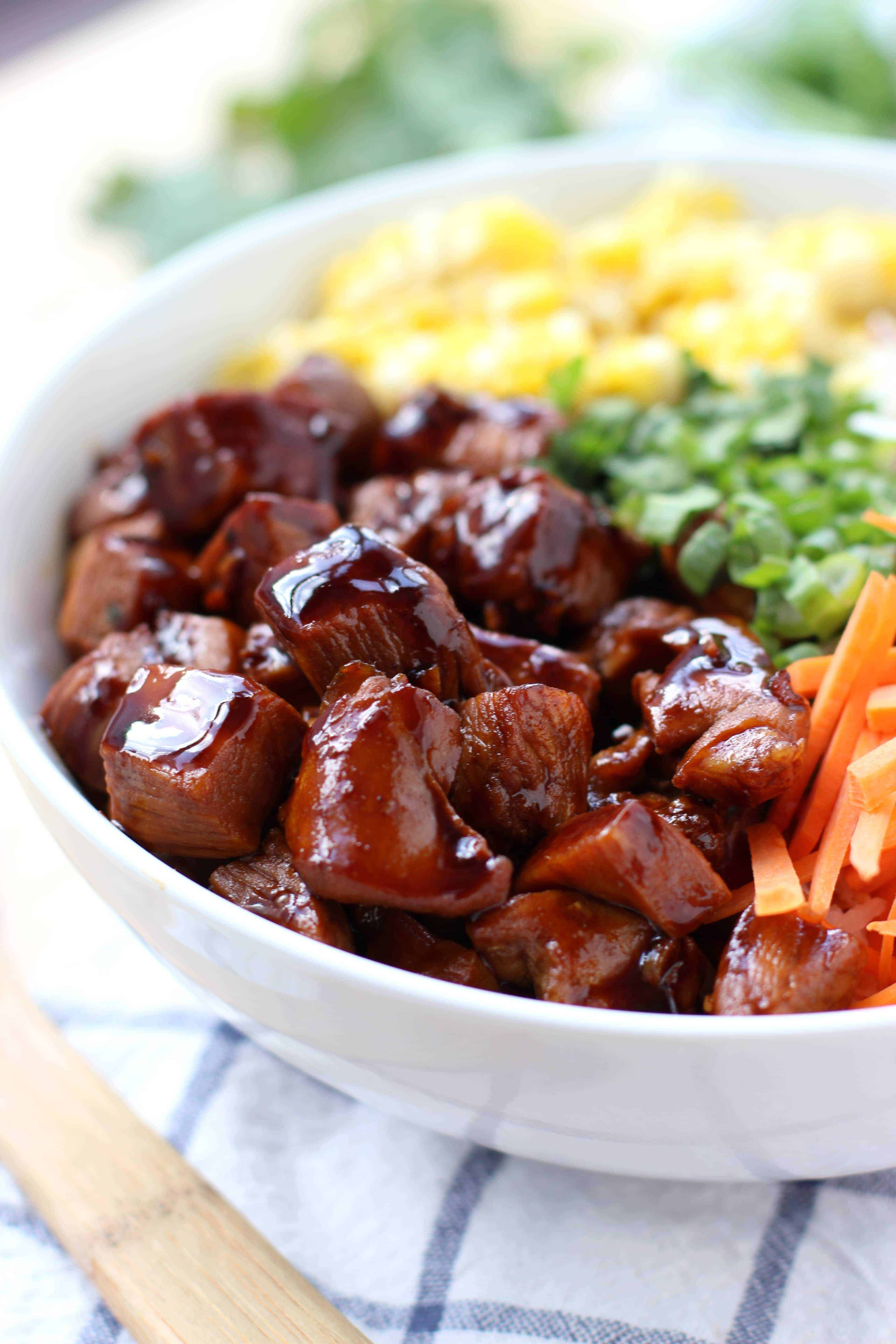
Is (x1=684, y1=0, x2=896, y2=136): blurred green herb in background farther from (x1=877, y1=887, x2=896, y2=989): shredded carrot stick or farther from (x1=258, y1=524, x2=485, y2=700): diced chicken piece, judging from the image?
(x1=877, y1=887, x2=896, y2=989): shredded carrot stick

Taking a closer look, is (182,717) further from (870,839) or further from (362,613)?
(870,839)

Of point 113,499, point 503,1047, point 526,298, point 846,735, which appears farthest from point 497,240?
point 503,1047

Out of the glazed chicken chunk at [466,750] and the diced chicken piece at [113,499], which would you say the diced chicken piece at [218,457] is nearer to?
the diced chicken piece at [113,499]

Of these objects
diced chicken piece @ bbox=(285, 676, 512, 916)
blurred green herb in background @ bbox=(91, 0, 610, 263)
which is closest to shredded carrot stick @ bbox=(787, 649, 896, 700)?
diced chicken piece @ bbox=(285, 676, 512, 916)

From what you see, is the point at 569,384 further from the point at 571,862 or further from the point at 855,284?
the point at 571,862

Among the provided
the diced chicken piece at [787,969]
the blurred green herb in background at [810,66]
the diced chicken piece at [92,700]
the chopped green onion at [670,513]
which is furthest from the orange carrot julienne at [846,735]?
the blurred green herb in background at [810,66]
